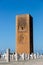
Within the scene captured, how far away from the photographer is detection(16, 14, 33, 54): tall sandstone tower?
79.7 ft

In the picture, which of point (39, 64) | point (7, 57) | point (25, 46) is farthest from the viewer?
point (25, 46)

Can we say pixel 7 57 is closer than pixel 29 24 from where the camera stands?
Yes

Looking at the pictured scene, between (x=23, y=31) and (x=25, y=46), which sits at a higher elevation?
(x=23, y=31)

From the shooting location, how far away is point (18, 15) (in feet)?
82.1

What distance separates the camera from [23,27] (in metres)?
24.5

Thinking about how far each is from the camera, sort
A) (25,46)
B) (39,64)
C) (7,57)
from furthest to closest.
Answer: (25,46) → (7,57) → (39,64)

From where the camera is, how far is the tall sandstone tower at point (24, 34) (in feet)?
79.7

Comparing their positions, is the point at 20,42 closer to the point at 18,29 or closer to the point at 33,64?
the point at 18,29

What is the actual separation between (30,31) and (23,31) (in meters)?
0.76

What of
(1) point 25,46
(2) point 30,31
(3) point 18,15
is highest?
(3) point 18,15

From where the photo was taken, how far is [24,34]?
2452cm

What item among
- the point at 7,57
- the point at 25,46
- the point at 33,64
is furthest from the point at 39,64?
the point at 25,46

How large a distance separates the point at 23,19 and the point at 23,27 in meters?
0.92

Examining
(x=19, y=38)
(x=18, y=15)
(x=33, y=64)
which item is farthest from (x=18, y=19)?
(x=33, y=64)
